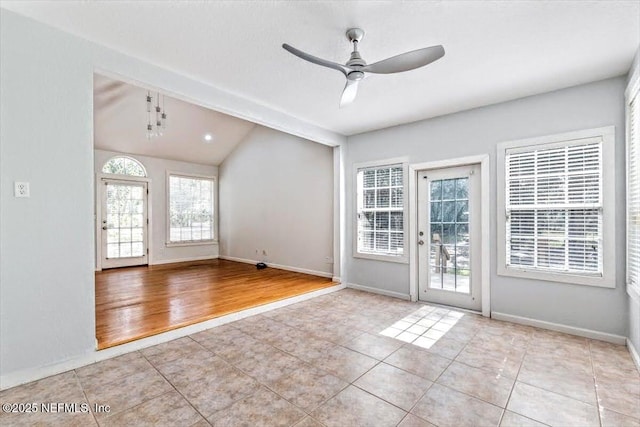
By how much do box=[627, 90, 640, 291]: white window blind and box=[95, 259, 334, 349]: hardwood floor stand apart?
3.68 meters

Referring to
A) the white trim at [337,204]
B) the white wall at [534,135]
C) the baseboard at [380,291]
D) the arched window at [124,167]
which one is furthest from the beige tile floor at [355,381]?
the arched window at [124,167]

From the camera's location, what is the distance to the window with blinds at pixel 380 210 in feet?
15.5

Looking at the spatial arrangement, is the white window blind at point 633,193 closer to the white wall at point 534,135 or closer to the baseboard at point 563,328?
the white wall at point 534,135

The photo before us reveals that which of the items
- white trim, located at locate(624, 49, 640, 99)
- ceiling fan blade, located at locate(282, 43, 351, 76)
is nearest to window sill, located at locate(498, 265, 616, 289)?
white trim, located at locate(624, 49, 640, 99)

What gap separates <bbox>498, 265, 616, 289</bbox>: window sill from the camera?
3.06 m

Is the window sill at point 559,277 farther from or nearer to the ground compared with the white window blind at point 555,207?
nearer to the ground

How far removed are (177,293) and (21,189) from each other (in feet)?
8.64

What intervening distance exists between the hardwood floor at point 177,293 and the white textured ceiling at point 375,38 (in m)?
2.66

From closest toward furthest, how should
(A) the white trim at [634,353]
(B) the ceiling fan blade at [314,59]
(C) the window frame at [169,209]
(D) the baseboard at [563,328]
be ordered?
(B) the ceiling fan blade at [314,59] < (A) the white trim at [634,353] < (D) the baseboard at [563,328] < (C) the window frame at [169,209]

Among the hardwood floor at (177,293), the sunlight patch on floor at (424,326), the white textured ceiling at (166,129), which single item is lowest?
the sunlight patch on floor at (424,326)

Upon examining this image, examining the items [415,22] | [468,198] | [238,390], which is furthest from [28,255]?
[468,198]

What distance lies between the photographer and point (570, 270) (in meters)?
3.26

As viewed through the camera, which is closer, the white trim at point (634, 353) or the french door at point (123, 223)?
the white trim at point (634, 353)

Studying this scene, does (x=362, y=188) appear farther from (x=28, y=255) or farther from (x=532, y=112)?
(x=28, y=255)
